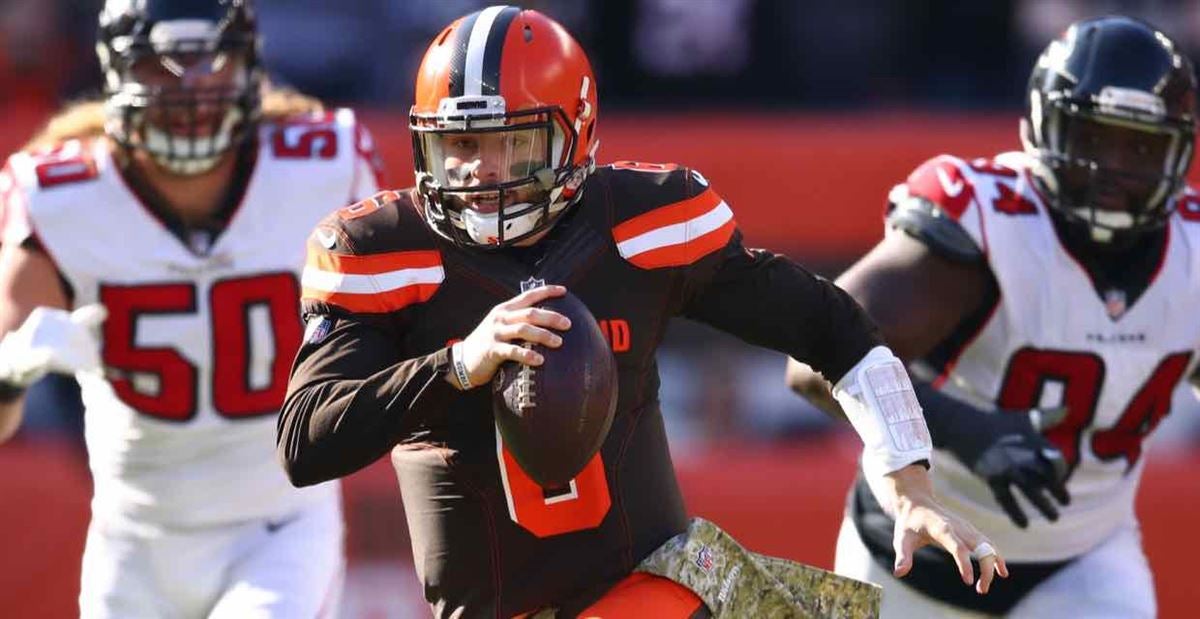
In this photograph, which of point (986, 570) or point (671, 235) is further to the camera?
point (671, 235)

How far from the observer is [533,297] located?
295 cm

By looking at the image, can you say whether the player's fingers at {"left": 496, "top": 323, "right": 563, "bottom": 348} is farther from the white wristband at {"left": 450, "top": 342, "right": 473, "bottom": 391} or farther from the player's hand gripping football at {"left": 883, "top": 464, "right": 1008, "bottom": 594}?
the player's hand gripping football at {"left": 883, "top": 464, "right": 1008, "bottom": 594}

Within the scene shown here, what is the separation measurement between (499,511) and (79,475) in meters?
4.68

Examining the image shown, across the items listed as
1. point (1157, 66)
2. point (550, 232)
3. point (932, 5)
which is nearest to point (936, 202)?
point (1157, 66)

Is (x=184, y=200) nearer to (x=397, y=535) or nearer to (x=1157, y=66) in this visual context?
(x=1157, y=66)

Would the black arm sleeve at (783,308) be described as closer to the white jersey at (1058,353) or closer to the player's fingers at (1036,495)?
the player's fingers at (1036,495)

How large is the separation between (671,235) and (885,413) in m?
0.42

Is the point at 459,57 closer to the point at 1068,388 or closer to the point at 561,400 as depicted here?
the point at 561,400

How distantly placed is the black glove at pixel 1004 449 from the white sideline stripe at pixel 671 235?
754mm

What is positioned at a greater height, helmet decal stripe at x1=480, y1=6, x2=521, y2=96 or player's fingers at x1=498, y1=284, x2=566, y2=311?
helmet decal stripe at x1=480, y1=6, x2=521, y2=96

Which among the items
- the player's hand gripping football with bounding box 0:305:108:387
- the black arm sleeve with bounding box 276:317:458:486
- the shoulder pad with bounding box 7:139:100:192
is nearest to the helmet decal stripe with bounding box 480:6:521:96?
the black arm sleeve with bounding box 276:317:458:486

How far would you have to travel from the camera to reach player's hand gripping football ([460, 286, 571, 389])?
290 cm

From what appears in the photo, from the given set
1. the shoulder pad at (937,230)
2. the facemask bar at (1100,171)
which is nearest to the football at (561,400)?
the shoulder pad at (937,230)

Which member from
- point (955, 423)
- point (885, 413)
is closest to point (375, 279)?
point (885, 413)
